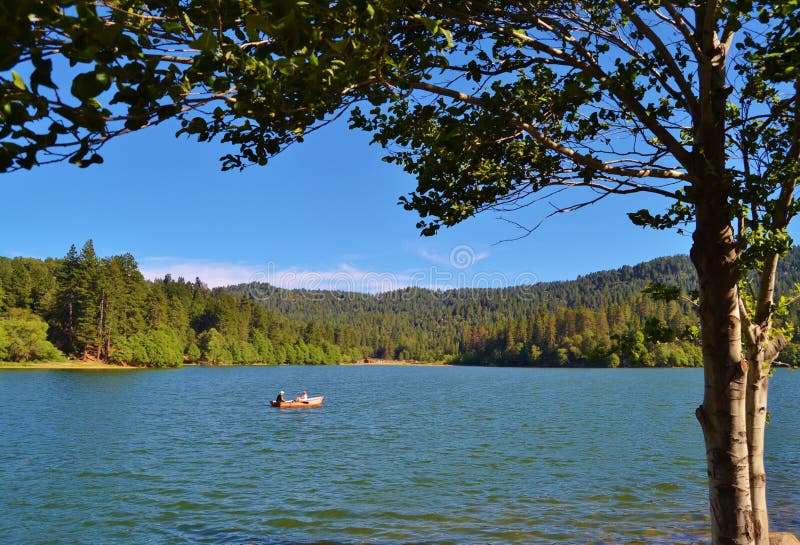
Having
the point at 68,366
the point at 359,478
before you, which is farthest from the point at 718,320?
the point at 68,366

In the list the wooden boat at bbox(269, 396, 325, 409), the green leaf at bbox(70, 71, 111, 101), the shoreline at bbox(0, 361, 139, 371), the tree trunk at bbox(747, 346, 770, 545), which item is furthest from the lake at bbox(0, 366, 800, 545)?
the shoreline at bbox(0, 361, 139, 371)

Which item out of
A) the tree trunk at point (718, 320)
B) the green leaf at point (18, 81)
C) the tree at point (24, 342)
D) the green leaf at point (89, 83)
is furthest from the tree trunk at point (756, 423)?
the tree at point (24, 342)

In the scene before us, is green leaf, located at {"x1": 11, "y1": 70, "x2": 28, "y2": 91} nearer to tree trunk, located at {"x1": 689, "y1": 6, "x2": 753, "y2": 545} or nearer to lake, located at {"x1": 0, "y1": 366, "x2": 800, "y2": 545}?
tree trunk, located at {"x1": 689, "y1": 6, "x2": 753, "y2": 545}

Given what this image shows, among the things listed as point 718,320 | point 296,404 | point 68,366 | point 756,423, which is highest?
point 718,320

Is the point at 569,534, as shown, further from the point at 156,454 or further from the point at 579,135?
the point at 156,454

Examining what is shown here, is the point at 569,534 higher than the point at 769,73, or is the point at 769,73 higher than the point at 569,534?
the point at 769,73

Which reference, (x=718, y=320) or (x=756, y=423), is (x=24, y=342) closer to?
(x=756, y=423)

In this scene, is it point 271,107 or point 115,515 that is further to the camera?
point 115,515

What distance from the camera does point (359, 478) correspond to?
2220 cm

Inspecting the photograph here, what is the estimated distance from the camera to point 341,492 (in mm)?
20016

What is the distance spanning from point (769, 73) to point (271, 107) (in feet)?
15.0

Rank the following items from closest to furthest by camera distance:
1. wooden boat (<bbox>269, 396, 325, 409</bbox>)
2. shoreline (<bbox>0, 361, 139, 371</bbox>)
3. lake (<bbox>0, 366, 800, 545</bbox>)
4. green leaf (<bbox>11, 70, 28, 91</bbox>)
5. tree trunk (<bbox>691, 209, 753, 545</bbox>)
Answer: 1. green leaf (<bbox>11, 70, 28, 91</bbox>)
2. tree trunk (<bbox>691, 209, 753, 545</bbox>)
3. lake (<bbox>0, 366, 800, 545</bbox>)
4. wooden boat (<bbox>269, 396, 325, 409</bbox>)
5. shoreline (<bbox>0, 361, 139, 371</bbox>)

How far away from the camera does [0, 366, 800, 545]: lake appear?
15.7m

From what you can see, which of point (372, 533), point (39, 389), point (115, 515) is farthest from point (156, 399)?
point (372, 533)
